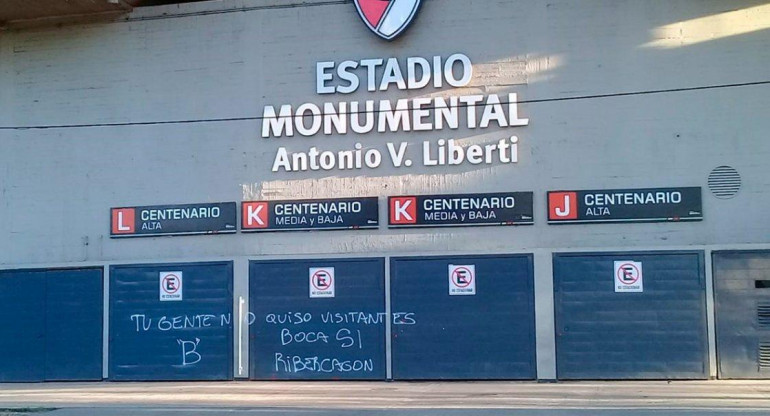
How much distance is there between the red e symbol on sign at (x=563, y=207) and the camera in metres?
16.0

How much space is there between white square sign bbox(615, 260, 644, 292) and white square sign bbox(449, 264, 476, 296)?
2572 mm

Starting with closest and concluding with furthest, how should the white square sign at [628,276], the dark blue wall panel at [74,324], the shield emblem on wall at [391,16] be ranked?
the white square sign at [628,276]
the shield emblem on wall at [391,16]
the dark blue wall panel at [74,324]

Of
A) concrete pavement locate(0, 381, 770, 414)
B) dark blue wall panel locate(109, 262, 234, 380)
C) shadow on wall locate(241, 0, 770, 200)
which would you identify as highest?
shadow on wall locate(241, 0, 770, 200)

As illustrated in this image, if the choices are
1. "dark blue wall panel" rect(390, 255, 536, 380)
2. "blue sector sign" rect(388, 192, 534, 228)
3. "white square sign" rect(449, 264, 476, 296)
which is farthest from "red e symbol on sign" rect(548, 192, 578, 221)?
"white square sign" rect(449, 264, 476, 296)

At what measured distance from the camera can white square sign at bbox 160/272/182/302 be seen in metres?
17.1

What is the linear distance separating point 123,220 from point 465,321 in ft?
23.2

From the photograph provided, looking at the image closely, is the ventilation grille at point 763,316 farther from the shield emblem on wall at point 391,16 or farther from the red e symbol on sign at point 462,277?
the shield emblem on wall at point 391,16

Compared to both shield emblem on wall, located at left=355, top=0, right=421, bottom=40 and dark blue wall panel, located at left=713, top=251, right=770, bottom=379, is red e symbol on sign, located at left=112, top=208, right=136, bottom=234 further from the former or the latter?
dark blue wall panel, located at left=713, top=251, right=770, bottom=379

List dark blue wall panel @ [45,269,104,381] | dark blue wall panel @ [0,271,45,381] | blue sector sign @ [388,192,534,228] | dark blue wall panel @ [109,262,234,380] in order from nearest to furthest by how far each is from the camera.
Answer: blue sector sign @ [388,192,534,228], dark blue wall panel @ [109,262,234,380], dark blue wall panel @ [45,269,104,381], dark blue wall panel @ [0,271,45,381]

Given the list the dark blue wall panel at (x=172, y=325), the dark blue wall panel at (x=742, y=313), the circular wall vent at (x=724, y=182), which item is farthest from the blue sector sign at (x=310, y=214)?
the dark blue wall panel at (x=742, y=313)

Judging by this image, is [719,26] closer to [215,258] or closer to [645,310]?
[645,310]

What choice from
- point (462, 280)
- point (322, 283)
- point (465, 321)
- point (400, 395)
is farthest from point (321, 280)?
point (400, 395)

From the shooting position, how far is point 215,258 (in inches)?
671

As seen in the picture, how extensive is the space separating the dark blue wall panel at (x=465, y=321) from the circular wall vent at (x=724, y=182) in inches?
138
